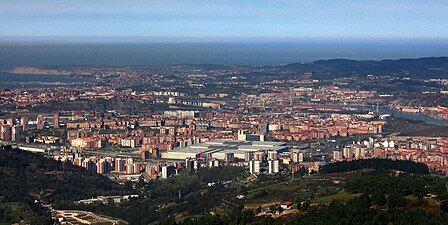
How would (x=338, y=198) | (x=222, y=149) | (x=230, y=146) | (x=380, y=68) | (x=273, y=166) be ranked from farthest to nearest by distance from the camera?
(x=380, y=68), (x=230, y=146), (x=222, y=149), (x=273, y=166), (x=338, y=198)

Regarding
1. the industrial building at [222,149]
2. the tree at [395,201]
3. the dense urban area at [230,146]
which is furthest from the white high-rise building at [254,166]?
the tree at [395,201]

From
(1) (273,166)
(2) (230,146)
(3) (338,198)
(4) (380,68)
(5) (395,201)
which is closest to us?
→ (5) (395,201)

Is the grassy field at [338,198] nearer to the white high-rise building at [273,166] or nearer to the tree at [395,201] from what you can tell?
the tree at [395,201]

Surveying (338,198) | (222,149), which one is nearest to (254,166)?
(222,149)

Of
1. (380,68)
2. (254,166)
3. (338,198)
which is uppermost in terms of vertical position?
(338,198)

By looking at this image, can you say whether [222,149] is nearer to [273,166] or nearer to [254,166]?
[254,166]

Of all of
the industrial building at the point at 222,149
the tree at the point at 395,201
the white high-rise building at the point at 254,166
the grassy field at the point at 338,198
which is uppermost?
the tree at the point at 395,201

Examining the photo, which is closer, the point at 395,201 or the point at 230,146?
the point at 395,201
